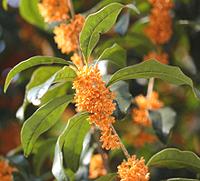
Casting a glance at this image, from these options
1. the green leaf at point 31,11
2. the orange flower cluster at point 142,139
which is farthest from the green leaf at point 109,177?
the green leaf at point 31,11

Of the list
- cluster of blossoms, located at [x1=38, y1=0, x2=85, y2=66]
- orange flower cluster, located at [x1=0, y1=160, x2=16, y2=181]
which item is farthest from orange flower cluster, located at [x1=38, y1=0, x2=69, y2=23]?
orange flower cluster, located at [x1=0, y1=160, x2=16, y2=181]

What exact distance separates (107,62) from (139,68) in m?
0.20

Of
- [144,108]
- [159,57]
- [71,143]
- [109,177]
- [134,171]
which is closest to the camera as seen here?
[134,171]

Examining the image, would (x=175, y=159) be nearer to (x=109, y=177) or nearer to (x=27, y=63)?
(x=109, y=177)

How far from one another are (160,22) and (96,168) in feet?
1.58

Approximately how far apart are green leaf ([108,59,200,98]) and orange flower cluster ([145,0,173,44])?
0.39 metres

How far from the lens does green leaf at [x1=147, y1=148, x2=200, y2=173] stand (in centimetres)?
128

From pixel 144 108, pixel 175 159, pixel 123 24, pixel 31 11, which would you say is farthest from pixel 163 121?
pixel 31 11

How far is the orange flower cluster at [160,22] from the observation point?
161 cm

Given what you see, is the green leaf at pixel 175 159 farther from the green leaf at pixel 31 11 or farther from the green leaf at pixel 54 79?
the green leaf at pixel 31 11

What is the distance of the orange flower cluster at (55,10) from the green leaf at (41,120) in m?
0.27

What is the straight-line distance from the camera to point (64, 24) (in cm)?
148

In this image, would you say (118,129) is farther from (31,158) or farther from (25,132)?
(25,132)

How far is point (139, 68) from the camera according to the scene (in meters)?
1.26
